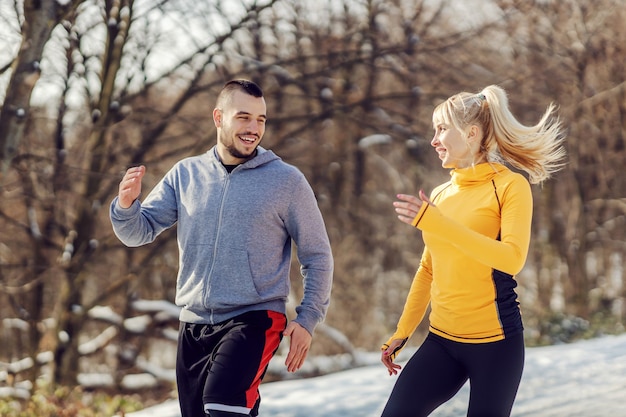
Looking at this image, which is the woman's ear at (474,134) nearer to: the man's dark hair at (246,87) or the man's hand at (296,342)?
the man's dark hair at (246,87)

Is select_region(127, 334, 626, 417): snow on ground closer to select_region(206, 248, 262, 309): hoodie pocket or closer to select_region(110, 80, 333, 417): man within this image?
select_region(110, 80, 333, 417): man

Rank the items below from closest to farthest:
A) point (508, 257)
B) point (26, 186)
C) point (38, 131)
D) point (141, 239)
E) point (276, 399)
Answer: point (508, 257)
point (141, 239)
point (276, 399)
point (26, 186)
point (38, 131)

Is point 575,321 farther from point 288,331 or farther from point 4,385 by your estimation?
point 288,331

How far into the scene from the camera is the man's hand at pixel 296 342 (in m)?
3.67

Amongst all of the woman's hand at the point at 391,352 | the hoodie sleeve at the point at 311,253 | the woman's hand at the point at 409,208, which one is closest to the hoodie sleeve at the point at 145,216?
the hoodie sleeve at the point at 311,253

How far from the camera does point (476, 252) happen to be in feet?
10.6

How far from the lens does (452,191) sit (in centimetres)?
365

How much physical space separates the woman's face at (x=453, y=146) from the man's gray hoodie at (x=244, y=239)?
66 centimetres

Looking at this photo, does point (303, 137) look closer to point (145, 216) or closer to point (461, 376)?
point (145, 216)

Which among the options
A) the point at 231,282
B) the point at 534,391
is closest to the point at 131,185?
the point at 231,282

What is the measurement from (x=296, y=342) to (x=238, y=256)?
0.44 meters

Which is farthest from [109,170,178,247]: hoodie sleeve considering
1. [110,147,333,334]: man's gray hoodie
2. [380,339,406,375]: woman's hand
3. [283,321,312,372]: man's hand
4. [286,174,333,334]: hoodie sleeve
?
[380,339,406,375]: woman's hand

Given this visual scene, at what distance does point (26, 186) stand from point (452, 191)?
33.2 ft

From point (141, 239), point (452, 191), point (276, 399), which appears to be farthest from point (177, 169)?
point (276, 399)
